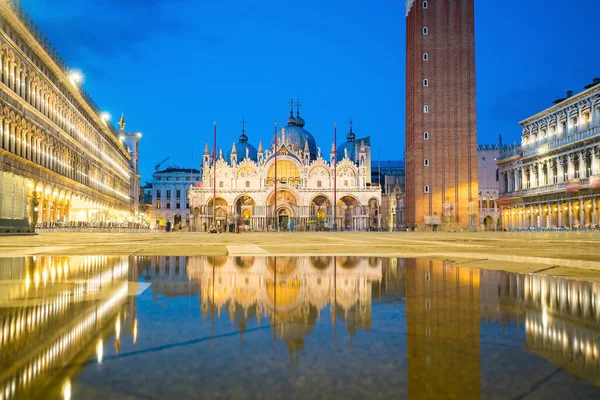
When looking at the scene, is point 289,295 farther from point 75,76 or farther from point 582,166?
point 582,166

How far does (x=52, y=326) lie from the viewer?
228 cm

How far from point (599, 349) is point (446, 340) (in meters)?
0.56

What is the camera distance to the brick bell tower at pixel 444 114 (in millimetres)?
55188

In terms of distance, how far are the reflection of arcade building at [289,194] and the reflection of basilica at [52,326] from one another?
2474 inches

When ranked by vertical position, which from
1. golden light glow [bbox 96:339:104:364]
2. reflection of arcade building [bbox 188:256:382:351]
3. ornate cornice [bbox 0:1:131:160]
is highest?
ornate cornice [bbox 0:1:131:160]

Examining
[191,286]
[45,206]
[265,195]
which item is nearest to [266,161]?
Answer: [265,195]

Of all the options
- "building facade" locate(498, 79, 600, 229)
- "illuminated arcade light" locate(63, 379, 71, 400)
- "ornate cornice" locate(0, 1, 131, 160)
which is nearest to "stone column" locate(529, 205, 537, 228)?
"building facade" locate(498, 79, 600, 229)

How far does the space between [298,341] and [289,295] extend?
4.36 ft

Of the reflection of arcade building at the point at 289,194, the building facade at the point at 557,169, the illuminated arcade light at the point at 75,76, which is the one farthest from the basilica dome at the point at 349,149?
the illuminated arcade light at the point at 75,76

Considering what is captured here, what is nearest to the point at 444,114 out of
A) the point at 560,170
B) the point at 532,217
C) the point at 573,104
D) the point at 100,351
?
the point at 573,104

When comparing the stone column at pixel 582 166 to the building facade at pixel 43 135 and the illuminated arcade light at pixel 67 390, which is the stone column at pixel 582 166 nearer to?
the building facade at pixel 43 135

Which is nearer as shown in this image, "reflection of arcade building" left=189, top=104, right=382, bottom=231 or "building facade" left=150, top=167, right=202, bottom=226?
"reflection of arcade building" left=189, top=104, right=382, bottom=231

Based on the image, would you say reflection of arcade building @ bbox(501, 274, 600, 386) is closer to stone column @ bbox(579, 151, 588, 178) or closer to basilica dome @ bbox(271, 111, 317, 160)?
stone column @ bbox(579, 151, 588, 178)

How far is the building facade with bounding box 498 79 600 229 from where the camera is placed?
4575cm
